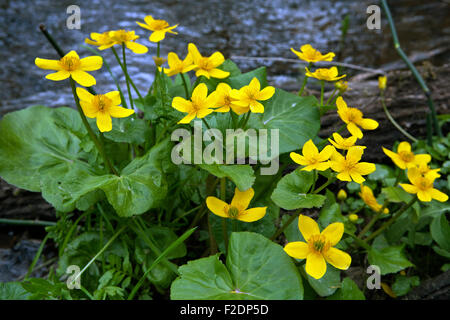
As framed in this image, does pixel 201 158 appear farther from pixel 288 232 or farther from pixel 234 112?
pixel 288 232

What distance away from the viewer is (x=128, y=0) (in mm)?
3338

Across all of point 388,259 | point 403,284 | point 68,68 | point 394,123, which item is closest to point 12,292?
point 68,68

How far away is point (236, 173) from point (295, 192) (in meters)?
0.18

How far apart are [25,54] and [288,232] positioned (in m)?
2.41

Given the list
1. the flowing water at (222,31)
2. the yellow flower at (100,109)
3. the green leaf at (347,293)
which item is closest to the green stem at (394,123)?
the flowing water at (222,31)

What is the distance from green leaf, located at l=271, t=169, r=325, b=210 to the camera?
3.25ft

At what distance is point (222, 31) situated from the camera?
3.08 m

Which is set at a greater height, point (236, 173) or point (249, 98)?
point (249, 98)

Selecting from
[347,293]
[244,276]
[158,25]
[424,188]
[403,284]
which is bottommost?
[403,284]

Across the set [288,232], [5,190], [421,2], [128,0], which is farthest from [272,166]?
[421,2]

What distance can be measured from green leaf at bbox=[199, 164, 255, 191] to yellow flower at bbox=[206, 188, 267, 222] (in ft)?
0.23

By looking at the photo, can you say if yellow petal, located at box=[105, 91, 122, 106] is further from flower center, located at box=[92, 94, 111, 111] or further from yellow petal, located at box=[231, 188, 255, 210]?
yellow petal, located at box=[231, 188, 255, 210]

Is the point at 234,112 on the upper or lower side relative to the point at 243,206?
upper

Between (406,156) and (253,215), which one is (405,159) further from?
(253,215)
